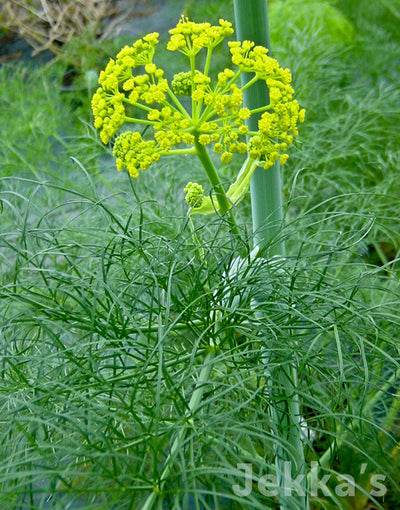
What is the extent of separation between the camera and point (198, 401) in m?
0.35

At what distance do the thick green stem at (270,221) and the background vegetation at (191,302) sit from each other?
0.03 feet

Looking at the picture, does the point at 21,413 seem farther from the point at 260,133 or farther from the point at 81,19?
the point at 81,19

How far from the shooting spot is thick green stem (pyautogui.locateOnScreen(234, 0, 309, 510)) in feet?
1.23

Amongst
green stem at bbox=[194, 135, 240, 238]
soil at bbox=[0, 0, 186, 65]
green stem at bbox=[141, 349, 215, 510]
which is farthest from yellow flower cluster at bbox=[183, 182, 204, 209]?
soil at bbox=[0, 0, 186, 65]

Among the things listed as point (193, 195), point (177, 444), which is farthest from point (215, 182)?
point (177, 444)

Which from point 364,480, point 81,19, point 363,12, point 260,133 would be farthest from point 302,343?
point 81,19

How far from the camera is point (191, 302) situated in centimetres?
37

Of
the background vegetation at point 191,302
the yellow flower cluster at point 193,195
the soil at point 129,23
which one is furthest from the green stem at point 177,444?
the soil at point 129,23

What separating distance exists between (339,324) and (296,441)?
0.07 metres

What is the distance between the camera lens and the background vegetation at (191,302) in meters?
0.34

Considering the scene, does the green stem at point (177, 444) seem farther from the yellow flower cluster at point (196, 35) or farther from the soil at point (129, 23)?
the soil at point (129, 23)

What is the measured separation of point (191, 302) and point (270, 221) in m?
0.09

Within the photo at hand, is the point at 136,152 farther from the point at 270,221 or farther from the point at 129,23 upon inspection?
the point at 129,23

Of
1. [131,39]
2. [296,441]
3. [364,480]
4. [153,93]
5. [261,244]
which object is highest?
[131,39]
